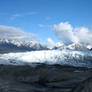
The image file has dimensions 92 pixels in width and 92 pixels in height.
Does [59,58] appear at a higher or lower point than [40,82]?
higher

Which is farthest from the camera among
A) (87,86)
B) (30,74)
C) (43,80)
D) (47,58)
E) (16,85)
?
(47,58)

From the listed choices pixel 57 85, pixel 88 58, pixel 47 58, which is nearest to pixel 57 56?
pixel 47 58

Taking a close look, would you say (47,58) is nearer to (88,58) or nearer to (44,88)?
(88,58)

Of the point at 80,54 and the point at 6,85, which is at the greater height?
the point at 80,54

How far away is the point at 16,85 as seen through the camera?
53.0ft

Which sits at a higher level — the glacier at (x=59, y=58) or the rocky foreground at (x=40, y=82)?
the glacier at (x=59, y=58)

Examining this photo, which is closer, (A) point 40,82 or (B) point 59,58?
(A) point 40,82

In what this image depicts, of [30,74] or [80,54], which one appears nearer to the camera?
[30,74]

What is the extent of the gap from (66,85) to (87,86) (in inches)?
210

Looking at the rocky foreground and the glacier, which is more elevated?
the glacier

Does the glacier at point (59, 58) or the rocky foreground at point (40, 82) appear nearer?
the rocky foreground at point (40, 82)

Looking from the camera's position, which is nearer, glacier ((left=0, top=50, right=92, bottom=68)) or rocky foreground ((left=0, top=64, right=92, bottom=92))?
rocky foreground ((left=0, top=64, right=92, bottom=92))

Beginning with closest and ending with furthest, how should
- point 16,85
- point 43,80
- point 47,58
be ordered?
point 16,85
point 43,80
point 47,58

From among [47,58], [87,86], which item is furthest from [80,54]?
[87,86]
